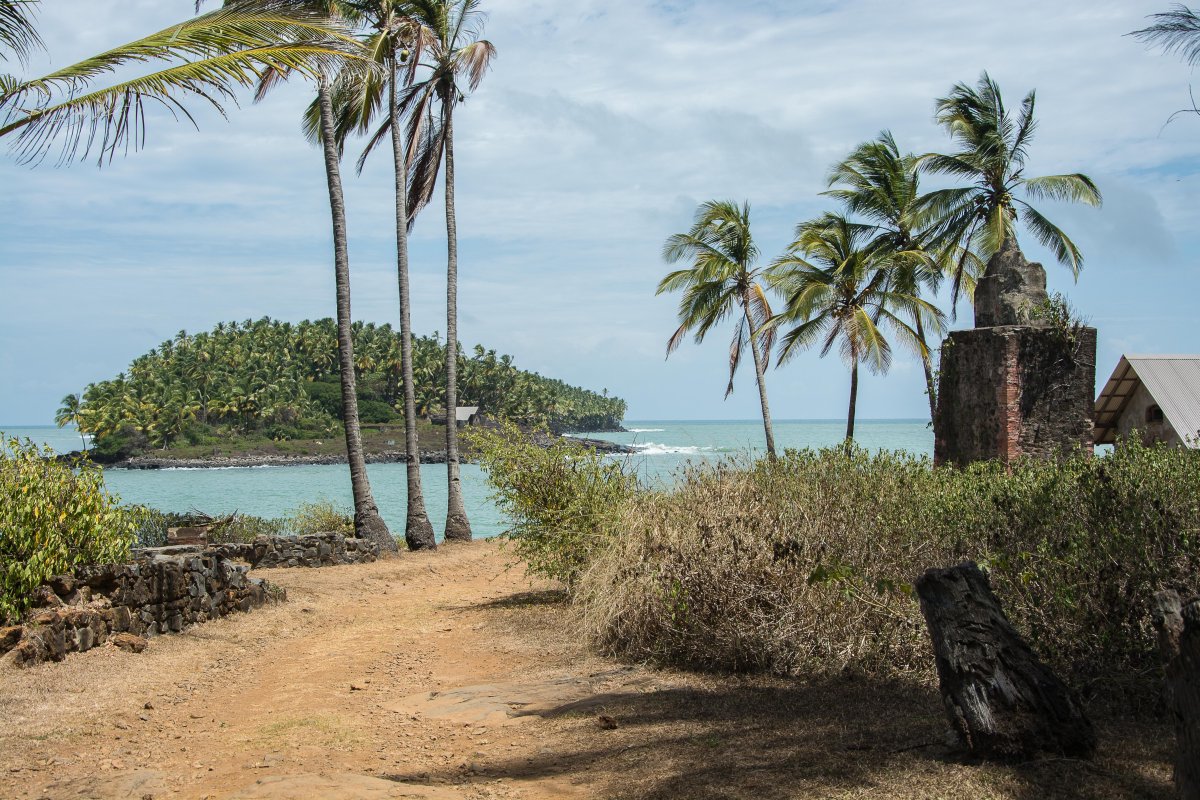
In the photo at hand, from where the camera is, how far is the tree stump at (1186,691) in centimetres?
392

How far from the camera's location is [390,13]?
20.8m

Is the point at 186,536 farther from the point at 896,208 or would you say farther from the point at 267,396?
the point at 267,396

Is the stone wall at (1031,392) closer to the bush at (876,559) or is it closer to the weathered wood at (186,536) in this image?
the bush at (876,559)

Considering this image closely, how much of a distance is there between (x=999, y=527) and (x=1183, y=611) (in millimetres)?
3380

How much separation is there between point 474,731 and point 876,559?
134 inches

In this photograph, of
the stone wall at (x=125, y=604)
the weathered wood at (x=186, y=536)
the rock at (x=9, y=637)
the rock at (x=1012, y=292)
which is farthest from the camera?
the weathered wood at (x=186, y=536)

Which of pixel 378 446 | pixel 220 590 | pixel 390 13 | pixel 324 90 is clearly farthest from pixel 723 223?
pixel 378 446

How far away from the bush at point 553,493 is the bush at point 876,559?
2258 mm

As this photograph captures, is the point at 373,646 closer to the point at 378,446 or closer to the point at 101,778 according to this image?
the point at 101,778

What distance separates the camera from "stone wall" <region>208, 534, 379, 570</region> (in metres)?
17.1

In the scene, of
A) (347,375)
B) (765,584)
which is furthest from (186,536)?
(765,584)

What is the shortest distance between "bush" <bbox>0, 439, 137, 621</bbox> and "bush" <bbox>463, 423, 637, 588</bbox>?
14.9ft

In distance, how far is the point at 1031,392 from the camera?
1366 centimetres

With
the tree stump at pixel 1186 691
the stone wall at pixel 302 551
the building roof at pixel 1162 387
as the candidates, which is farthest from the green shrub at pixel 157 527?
the building roof at pixel 1162 387
